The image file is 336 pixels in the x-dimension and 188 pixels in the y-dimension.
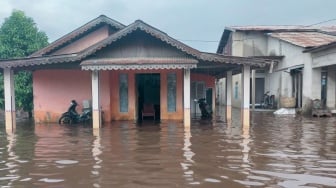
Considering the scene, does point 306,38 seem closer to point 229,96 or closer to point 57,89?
point 229,96

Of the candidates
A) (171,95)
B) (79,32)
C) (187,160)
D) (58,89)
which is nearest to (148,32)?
(171,95)

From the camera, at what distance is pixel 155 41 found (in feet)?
42.8

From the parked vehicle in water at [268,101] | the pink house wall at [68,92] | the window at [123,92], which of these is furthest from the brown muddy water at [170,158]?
the parked vehicle in water at [268,101]

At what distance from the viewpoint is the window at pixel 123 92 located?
1571 cm

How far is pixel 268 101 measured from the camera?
24.6 meters

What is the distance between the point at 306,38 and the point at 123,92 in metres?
13.2

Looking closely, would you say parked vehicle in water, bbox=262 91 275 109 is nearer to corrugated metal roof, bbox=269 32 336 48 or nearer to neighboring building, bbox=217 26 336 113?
neighboring building, bbox=217 26 336 113

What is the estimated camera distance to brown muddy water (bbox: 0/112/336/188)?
18.8ft

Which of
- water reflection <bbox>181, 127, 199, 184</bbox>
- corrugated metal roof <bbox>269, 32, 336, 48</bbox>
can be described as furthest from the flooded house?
corrugated metal roof <bbox>269, 32, 336, 48</bbox>

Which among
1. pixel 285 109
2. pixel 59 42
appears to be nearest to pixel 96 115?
pixel 59 42

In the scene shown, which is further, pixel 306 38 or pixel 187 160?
pixel 306 38

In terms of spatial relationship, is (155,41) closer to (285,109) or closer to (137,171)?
(137,171)

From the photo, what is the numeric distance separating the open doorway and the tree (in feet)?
21.7

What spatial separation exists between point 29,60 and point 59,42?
11.7 feet
